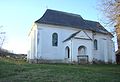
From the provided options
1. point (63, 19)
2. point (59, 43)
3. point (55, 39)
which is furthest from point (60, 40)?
point (63, 19)

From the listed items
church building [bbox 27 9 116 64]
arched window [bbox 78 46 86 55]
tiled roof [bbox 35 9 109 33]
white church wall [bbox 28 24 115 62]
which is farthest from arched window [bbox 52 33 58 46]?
arched window [bbox 78 46 86 55]

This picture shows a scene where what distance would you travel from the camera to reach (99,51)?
40.4 meters

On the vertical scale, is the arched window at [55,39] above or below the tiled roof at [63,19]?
below

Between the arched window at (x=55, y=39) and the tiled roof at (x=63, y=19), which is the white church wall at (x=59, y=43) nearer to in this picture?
the arched window at (x=55, y=39)

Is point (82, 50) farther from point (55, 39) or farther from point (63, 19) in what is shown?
point (63, 19)

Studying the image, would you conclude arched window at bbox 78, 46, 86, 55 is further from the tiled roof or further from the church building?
the tiled roof

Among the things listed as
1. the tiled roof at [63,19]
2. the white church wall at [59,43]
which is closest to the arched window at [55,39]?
the white church wall at [59,43]

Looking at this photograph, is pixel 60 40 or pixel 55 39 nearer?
pixel 55 39

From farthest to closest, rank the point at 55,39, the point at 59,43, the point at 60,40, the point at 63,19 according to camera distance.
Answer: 1. the point at 63,19
2. the point at 60,40
3. the point at 59,43
4. the point at 55,39

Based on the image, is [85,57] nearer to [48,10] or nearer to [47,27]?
[47,27]

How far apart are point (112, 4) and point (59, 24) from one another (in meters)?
17.9

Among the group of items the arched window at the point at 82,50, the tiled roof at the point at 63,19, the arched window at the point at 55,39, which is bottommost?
the arched window at the point at 82,50

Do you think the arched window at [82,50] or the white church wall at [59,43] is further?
the arched window at [82,50]

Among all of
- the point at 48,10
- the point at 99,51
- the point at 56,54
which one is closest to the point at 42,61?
the point at 56,54
